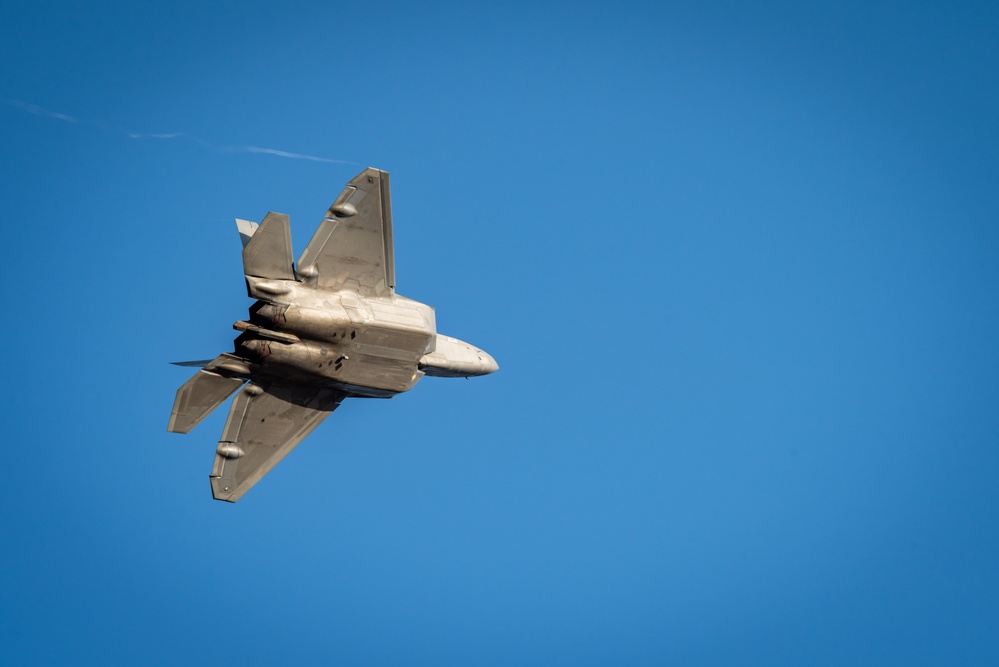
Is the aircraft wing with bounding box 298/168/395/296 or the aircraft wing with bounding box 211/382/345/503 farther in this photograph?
the aircraft wing with bounding box 211/382/345/503

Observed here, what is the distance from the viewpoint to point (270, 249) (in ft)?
104

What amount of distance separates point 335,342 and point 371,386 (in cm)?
197

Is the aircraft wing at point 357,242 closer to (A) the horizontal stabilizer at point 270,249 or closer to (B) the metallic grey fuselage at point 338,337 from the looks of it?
(B) the metallic grey fuselage at point 338,337

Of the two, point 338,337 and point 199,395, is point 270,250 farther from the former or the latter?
point 199,395

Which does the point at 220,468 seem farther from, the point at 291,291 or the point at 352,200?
the point at 352,200

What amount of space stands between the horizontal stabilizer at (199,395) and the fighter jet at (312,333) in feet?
0.10

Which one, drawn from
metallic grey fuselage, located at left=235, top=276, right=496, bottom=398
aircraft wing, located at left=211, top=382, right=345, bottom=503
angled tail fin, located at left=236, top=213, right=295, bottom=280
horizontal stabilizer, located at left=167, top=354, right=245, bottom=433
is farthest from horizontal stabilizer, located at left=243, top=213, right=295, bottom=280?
aircraft wing, located at left=211, top=382, right=345, bottom=503

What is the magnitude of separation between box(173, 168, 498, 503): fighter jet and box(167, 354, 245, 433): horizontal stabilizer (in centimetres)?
3

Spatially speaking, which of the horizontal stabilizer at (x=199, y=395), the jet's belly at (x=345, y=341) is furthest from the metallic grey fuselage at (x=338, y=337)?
the horizontal stabilizer at (x=199, y=395)

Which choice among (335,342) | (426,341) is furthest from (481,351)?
(335,342)

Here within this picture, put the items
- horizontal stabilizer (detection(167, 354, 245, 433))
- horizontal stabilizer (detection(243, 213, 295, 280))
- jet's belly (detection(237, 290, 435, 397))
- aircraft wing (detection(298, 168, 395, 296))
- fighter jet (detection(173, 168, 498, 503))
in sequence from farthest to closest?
aircraft wing (detection(298, 168, 395, 296)), horizontal stabilizer (detection(167, 354, 245, 433)), jet's belly (detection(237, 290, 435, 397)), fighter jet (detection(173, 168, 498, 503)), horizontal stabilizer (detection(243, 213, 295, 280))

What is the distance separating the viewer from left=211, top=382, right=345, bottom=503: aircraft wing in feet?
114

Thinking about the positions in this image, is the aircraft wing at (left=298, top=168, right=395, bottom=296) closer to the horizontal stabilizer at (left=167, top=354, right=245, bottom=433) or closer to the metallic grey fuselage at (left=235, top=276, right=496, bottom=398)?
the metallic grey fuselage at (left=235, top=276, right=496, bottom=398)

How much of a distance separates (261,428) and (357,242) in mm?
6758
